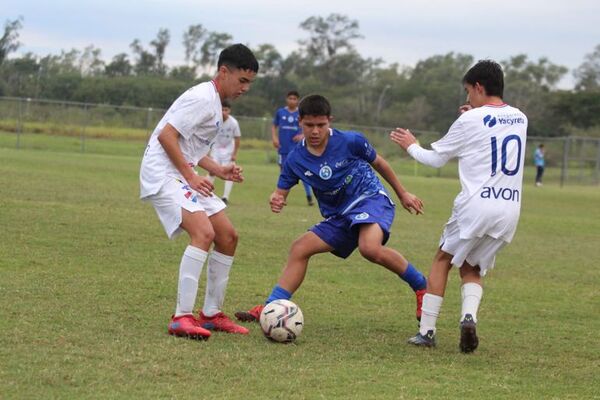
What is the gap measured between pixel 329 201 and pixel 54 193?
403 inches

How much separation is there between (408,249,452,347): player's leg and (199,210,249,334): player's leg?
1.31 m

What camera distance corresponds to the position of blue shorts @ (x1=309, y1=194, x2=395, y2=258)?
6.85 metres

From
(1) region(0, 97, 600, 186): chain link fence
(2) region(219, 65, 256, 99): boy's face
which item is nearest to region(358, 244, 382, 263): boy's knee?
(2) region(219, 65, 256, 99): boy's face

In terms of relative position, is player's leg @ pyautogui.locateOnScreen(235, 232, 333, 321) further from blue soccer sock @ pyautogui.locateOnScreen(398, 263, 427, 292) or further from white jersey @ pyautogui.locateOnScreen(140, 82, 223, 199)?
white jersey @ pyautogui.locateOnScreen(140, 82, 223, 199)

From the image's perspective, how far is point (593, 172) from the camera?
42562 millimetres

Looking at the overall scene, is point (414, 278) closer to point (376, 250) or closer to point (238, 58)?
point (376, 250)

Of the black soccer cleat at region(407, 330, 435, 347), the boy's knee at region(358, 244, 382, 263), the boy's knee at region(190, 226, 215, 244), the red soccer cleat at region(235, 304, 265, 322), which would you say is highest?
the boy's knee at region(190, 226, 215, 244)

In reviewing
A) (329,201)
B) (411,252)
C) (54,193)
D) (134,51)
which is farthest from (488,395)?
(134,51)

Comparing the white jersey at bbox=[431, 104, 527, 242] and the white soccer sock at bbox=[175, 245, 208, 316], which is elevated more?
the white jersey at bbox=[431, 104, 527, 242]

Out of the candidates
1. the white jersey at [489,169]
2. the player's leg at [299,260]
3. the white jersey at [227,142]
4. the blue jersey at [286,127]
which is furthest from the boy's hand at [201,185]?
the blue jersey at [286,127]

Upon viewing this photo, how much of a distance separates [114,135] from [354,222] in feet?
117

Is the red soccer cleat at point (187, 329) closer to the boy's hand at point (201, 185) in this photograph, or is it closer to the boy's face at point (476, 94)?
the boy's hand at point (201, 185)

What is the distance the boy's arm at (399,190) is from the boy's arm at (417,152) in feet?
1.44

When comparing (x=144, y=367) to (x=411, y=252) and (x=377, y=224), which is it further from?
(x=411, y=252)
